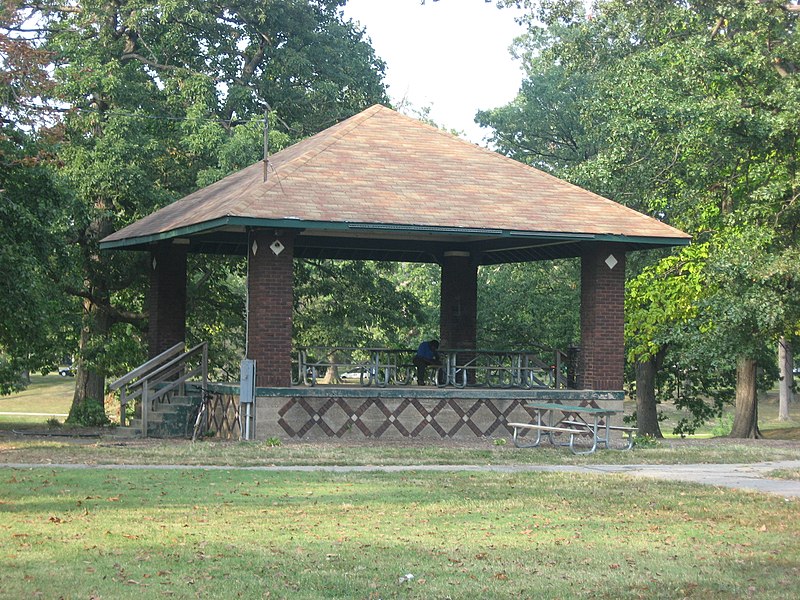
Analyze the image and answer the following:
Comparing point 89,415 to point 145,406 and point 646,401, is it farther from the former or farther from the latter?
point 646,401

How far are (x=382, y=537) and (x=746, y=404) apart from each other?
23.4 metres

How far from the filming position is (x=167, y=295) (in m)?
26.2

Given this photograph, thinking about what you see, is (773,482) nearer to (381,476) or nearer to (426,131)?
(381,476)

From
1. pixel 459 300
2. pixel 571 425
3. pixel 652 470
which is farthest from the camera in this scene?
pixel 459 300

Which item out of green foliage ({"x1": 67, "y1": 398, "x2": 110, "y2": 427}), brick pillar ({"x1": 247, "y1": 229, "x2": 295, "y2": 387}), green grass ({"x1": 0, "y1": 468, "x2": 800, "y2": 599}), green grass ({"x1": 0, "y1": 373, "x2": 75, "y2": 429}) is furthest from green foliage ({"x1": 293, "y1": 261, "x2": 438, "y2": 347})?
green grass ({"x1": 0, "y1": 373, "x2": 75, "y2": 429})

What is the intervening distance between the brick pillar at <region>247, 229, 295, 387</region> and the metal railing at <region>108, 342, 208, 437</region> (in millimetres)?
2710

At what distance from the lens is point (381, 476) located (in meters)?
15.6

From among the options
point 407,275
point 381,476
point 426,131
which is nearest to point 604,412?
point 381,476

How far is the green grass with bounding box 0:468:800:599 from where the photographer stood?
28.7 ft

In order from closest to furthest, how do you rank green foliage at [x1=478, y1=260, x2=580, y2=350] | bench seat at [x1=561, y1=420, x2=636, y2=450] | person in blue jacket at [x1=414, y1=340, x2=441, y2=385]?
1. bench seat at [x1=561, y1=420, x2=636, y2=450]
2. person in blue jacket at [x1=414, y1=340, x2=441, y2=385]
3. green foliage at [x1=478, y1=260, x2=580, y2=350]

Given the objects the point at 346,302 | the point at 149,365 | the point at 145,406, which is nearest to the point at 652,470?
the point at 145,406

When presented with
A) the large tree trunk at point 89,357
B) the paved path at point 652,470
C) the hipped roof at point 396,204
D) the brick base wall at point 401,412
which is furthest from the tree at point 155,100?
the paved path at point 652,470

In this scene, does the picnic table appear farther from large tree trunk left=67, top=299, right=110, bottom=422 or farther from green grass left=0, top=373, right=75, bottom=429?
green grass left=0, top=373, right=75, bottom=429

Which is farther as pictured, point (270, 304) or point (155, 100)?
point (155, 100)
